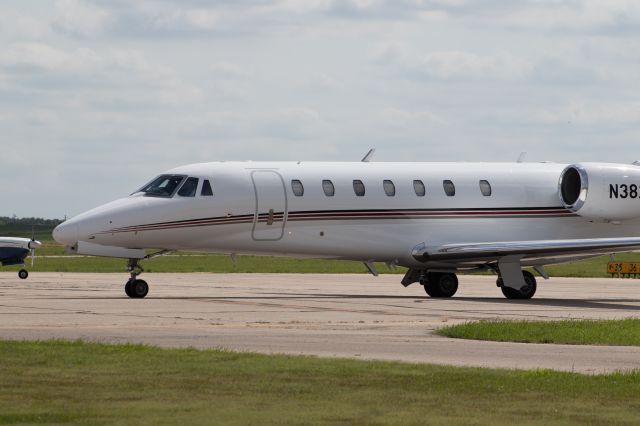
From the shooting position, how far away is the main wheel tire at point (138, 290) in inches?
1302

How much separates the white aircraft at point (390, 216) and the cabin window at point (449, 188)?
0.03m

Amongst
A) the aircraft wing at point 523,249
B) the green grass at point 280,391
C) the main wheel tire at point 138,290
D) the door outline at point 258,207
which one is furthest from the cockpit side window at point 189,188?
the green grass at point 280,391

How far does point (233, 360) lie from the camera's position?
16.8m

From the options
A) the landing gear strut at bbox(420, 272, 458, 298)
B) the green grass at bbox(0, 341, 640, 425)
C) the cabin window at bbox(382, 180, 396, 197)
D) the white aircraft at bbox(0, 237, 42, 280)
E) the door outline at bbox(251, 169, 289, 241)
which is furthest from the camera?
the white aircraft at bbox(0, 237, 42, 280)

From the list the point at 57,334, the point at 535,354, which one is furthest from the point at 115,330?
the point at 535,354

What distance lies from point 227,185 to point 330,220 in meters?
2.99

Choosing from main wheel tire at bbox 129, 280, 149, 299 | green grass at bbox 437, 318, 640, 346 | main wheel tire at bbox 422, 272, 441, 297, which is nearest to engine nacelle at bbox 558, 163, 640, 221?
main wheel tire at bbox 422, 272, 441, 297

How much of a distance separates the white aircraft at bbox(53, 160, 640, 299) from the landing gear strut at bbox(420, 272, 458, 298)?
3cm

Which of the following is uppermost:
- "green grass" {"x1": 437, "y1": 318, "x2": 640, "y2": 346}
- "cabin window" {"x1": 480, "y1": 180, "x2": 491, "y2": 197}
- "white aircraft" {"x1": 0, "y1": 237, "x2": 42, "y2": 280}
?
"cabin window" {"x1": 480, "y1": 180, "x2": 491, "y2": 197}

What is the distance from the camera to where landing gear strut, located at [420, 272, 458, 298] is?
123 ft

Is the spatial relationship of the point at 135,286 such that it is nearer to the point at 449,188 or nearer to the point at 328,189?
the point at 328,189

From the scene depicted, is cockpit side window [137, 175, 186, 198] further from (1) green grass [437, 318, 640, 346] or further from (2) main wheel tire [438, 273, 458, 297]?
(1) green grass [437, 318, 640, 346]

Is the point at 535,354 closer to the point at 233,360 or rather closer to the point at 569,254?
the point at 233,360

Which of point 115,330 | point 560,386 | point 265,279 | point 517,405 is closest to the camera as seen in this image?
point 517,405
